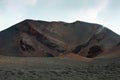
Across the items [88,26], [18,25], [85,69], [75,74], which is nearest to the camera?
[75,74]

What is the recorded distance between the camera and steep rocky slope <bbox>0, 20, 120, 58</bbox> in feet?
112

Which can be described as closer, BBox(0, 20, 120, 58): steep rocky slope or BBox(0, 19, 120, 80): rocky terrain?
BBox(0, 19, 120, 80): rocky terrain

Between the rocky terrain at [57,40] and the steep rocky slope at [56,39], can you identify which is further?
the steep rocky slope at [56,39]

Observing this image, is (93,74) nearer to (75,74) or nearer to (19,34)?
(75,74)

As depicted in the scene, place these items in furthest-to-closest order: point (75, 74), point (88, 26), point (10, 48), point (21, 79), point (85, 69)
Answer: point (88, 26) → point (10, 48) → point (85, 69) → point (75, 74) → point (21, 79)

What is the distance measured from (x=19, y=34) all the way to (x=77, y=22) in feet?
24.8

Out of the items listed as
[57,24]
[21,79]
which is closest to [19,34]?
[57,24]

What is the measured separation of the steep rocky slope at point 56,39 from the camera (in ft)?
112

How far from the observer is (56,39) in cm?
3662

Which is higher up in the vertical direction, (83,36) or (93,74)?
(83,36)

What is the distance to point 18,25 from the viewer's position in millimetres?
36375

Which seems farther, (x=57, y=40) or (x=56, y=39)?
(x=56, y=39)

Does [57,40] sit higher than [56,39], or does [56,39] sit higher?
[56,39]

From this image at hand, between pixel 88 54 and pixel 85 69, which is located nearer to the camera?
pixel 85 69
